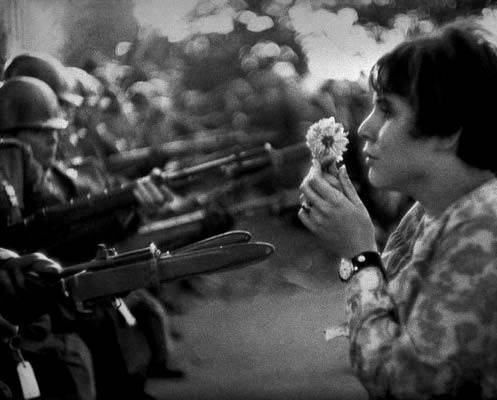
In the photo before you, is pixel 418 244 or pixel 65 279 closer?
pixel 418 244

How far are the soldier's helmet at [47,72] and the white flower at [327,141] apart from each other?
28.2 inches

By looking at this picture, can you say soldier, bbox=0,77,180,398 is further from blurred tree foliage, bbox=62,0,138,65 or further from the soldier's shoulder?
blurred tree foliage, bbox=62,0,138,65

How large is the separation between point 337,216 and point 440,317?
27cm

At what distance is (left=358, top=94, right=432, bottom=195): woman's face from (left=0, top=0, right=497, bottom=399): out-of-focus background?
0.42 m

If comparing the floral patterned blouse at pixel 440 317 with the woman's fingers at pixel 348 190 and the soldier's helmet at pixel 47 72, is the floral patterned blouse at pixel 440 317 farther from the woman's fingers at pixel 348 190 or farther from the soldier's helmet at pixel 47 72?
the soldier's helmet at pixel 47 72

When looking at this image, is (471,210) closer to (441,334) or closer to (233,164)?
(441,334)

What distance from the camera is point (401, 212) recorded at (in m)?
1.68

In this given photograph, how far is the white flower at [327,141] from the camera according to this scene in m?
1.41

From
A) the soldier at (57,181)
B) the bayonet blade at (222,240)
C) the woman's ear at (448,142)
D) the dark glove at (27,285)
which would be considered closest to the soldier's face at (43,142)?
the soldier at (57,181)

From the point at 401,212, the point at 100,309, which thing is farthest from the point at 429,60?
the point at 100,309

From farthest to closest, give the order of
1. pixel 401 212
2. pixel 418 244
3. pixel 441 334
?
pixel 401 212
pixel 418 244
pixel 441 334

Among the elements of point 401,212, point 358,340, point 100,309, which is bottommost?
point 100,309

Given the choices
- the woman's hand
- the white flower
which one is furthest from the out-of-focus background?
the woman's hand

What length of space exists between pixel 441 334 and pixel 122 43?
3.90ft
